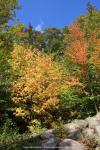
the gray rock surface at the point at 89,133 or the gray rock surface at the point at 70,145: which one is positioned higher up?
the gray rock surface at the point at 89,133

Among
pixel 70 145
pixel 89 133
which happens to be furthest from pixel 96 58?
pixel 70 145

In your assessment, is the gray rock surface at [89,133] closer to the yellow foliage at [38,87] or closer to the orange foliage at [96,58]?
the yellow foliage at [38,87]

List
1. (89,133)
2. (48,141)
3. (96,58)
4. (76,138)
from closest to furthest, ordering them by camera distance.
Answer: (48,141) < (76,138) < (89,133) < (96,58)

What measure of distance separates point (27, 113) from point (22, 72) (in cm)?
312

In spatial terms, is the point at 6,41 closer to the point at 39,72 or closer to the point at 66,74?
the point at 39,72

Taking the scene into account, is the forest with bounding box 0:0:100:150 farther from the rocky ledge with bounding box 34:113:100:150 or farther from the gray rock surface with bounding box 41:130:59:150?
the gray rock surface with bounding box 41:130:59:150

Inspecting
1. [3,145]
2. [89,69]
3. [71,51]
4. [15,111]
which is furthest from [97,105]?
Answer: [3,145]

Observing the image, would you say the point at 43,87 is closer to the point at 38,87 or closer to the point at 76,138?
the point at 38,87

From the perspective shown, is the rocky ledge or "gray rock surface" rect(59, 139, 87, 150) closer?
"gray rock surface" rect(59, 139, 87, 150)

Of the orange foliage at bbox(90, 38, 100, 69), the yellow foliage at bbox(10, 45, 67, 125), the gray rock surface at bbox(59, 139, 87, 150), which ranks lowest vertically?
the gray rock surface at bbox(59, 139, 87, 150)

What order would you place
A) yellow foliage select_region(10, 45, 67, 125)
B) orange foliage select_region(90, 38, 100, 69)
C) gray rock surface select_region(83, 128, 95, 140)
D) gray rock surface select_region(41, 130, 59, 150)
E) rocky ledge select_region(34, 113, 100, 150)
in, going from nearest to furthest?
gray rock surface select_region(41, 130, 59, 150) → rocky ledge select_region(34, 113, 100, 150) → gray rock surface select_region(83, 128, 95, 140) → yellow foliage select_region(10, 45, 67, 125) → orange foliage select_region(90, 38, 100, 69)

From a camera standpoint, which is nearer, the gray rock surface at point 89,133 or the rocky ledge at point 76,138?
the rocky ledge at point 76,138

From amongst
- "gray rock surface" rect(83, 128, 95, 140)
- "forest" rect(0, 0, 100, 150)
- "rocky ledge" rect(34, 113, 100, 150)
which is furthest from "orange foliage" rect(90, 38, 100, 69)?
"gray rock surface" rect(83, 128, 95, 140)

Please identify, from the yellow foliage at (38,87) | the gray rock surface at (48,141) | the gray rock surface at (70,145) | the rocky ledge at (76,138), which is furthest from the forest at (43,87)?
the gray rock surface at (70,145)
